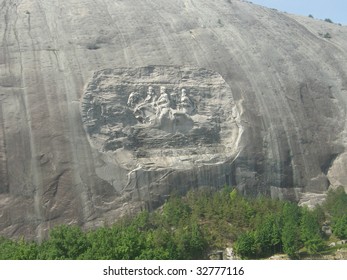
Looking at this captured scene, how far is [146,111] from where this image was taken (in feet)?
92.4

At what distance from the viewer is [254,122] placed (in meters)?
29.0

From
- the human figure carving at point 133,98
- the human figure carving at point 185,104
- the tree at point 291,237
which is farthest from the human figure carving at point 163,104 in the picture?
the tree at point 291,237

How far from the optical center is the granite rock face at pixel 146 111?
2522 centimetres

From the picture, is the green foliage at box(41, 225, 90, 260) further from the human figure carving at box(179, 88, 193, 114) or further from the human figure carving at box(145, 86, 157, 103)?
the human figure carving at box(179, 88, 193, 114)

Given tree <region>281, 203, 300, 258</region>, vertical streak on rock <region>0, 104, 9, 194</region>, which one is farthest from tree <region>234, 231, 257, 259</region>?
vertical streak on rock <region>0, 104, 9, 194</region>

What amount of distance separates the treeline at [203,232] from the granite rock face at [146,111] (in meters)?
1.56

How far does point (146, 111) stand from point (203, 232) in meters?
7.45

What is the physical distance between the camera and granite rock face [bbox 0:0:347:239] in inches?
993

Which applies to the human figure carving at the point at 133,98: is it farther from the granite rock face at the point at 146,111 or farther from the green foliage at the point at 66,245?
the green foliage at the point at 66,245

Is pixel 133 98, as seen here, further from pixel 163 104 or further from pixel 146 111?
pixel 163 104

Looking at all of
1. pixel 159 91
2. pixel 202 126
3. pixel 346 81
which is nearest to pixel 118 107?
pixel 159 91

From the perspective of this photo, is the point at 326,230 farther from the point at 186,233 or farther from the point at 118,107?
the point at 118,107

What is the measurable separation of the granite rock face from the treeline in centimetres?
156

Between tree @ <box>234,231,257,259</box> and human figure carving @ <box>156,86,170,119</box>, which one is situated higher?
human figure carving @ <box>156,86,170,119</box>
